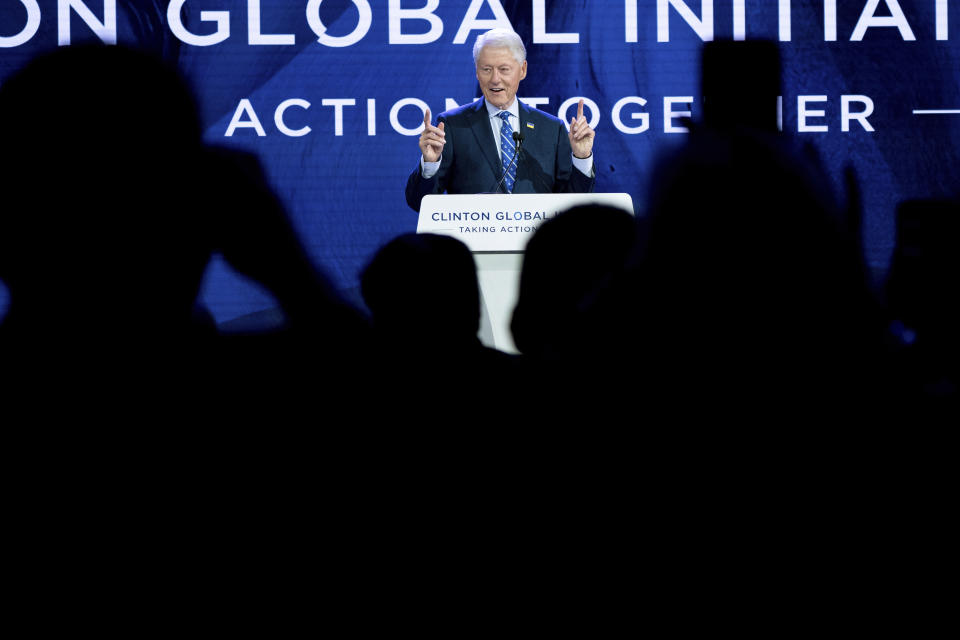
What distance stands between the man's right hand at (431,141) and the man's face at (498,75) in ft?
1.24

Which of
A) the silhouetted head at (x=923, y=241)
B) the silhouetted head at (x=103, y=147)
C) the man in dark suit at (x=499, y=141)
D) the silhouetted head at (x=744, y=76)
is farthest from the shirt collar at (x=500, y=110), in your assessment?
the silhouetted head at (x=923, y=241)

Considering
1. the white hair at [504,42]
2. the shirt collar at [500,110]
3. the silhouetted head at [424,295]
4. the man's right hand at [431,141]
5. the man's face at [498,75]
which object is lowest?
the silhouetted head at [424,295]

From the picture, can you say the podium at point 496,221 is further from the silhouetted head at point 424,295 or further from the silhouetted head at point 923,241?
the silhouetted head at point 923,241

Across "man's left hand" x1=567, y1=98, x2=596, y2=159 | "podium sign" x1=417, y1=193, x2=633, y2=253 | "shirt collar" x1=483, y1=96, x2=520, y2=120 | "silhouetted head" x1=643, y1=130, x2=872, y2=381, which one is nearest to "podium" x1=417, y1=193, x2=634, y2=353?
"podium sign" x1=417, y1=193, x2=633, y2=253

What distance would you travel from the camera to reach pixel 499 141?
9.41 feet

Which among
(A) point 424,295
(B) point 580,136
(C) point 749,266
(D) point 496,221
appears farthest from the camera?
(B) point 580,136

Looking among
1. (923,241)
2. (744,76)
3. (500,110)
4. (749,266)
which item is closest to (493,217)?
(500,110)

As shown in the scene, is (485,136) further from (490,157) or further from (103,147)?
(103,147)

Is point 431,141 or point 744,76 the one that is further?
point 744,76

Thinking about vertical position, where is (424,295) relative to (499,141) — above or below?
below

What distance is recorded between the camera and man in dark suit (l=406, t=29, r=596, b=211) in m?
2.84

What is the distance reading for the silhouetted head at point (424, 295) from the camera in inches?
43.1

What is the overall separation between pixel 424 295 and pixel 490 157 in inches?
70.4

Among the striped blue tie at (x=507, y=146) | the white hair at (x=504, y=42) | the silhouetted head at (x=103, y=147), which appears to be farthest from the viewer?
the white hair at (x=504, y=42)
